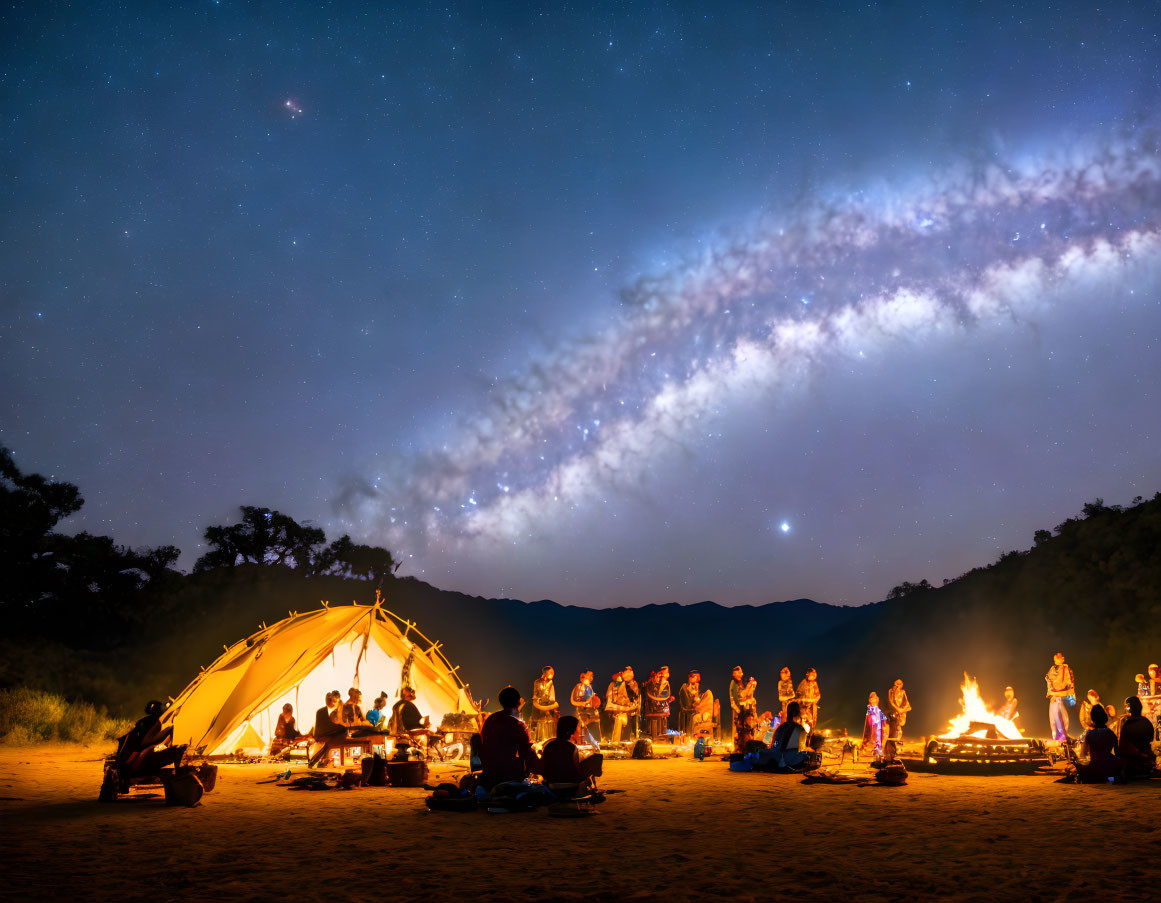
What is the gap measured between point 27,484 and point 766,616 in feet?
208

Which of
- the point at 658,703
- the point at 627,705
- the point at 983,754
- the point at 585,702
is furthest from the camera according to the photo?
the point at 658,703

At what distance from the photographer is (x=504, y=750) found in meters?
9.52

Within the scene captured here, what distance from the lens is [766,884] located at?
18.7 ft

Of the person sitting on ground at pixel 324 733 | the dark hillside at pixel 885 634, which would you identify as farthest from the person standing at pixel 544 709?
the dark hillside at pixel 885 634

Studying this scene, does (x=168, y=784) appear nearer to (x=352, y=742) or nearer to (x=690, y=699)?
(x=352, y=742)

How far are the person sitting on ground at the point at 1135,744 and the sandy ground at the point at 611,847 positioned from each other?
0.57 meters

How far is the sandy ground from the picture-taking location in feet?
18.1

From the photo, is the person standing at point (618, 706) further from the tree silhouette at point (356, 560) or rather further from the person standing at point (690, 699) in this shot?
the tree silhouette at point (356, 560)

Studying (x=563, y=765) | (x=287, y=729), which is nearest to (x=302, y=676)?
(x=287, y=729)

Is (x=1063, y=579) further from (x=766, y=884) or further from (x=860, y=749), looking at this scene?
(x=766, y=884)

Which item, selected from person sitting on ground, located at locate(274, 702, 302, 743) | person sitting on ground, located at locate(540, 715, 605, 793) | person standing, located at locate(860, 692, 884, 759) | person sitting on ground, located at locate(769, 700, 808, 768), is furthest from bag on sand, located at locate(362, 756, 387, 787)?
person standing, located at locate(860, 692, 884, 759)

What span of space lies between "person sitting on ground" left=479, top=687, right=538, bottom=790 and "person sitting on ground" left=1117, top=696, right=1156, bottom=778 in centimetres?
752

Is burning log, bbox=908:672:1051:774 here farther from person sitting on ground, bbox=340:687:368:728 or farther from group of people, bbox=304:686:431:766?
person sitting on ground, bbox=340:687:368:728

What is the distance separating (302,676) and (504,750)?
6780 millimetres
